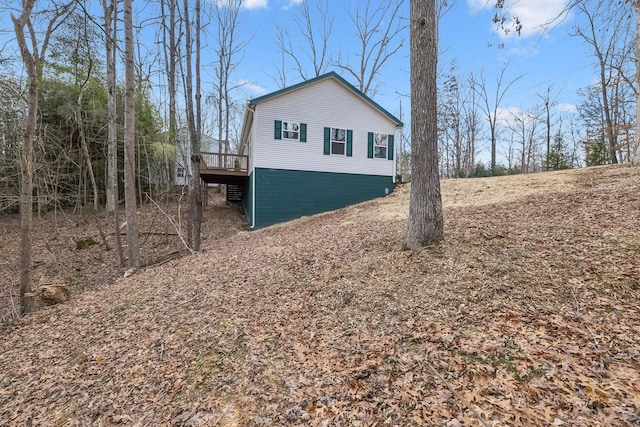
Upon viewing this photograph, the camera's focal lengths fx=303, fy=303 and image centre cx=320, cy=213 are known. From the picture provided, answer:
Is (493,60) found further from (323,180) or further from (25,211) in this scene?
(25,211)

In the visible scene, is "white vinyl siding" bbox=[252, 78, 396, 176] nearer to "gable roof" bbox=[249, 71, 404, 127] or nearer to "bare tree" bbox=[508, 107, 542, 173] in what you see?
"gable roof" bbox=[249, 71, 404, 127]

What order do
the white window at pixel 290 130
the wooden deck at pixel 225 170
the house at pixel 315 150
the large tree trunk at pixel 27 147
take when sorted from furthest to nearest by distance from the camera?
the wooden deck at pixel 225 170 < the white window at pixel 290 130 < the house at pixel 315 150 < the large tree trunk at pixel 27 147

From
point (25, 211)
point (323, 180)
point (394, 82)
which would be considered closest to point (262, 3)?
point (394, 82)

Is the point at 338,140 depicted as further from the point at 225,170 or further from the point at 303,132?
the point at 225,170

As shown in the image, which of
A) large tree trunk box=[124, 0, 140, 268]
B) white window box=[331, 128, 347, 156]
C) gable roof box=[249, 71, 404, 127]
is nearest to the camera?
large tree trunk box=[124, 0, 140, 268]

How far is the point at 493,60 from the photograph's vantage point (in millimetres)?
22625

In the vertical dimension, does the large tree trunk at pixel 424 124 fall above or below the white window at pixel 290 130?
below

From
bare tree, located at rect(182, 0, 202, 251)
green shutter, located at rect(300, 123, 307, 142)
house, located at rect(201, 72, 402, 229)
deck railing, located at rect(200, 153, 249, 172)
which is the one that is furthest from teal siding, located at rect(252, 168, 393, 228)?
bare tree, located at rect(182, 0, 202, 251)

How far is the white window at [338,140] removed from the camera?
12625mm

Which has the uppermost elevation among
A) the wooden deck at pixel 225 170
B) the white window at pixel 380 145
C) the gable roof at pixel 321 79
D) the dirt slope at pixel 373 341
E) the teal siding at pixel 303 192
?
the gable roof at pixel 321 79

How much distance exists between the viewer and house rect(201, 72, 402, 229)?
11.7 m

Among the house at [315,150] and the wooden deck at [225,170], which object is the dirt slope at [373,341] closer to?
the house at [315,150]

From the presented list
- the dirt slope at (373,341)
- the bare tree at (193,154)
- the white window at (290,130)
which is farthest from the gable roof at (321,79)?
the dirt slope at (373,341)

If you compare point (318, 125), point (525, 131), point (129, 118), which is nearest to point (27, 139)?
point (129, 118)
